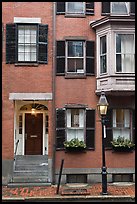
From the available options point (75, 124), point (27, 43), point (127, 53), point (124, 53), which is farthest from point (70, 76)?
point (127, 53)

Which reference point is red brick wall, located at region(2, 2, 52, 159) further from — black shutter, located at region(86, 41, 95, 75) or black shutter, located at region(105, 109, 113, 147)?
black shutter, located at region(105, 109, 113, 147)

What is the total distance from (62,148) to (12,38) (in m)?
5.35

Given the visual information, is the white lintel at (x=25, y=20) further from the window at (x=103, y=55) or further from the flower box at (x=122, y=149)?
the flower box at (x=122, y=149)

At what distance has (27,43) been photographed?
1380cm

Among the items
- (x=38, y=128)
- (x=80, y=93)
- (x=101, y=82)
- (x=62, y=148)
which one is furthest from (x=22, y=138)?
(x=101, y=82)

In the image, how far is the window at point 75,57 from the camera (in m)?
13.7

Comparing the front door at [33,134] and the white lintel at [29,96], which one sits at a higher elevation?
the white lintel at [29,96]

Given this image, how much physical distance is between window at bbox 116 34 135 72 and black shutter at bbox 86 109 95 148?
2266 mm

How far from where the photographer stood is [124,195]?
1094 cm

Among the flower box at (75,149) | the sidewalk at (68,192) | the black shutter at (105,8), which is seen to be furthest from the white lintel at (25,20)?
the sidewalk at (68,192)

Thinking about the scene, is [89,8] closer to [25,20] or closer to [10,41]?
[25,20]

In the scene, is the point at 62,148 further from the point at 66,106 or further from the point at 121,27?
the point at 121,27

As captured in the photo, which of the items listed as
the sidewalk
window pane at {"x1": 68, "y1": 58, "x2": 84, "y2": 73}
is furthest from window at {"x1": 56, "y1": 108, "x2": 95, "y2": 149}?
the sidewalk

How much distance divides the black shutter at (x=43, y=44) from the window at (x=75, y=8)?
104 centimetres
